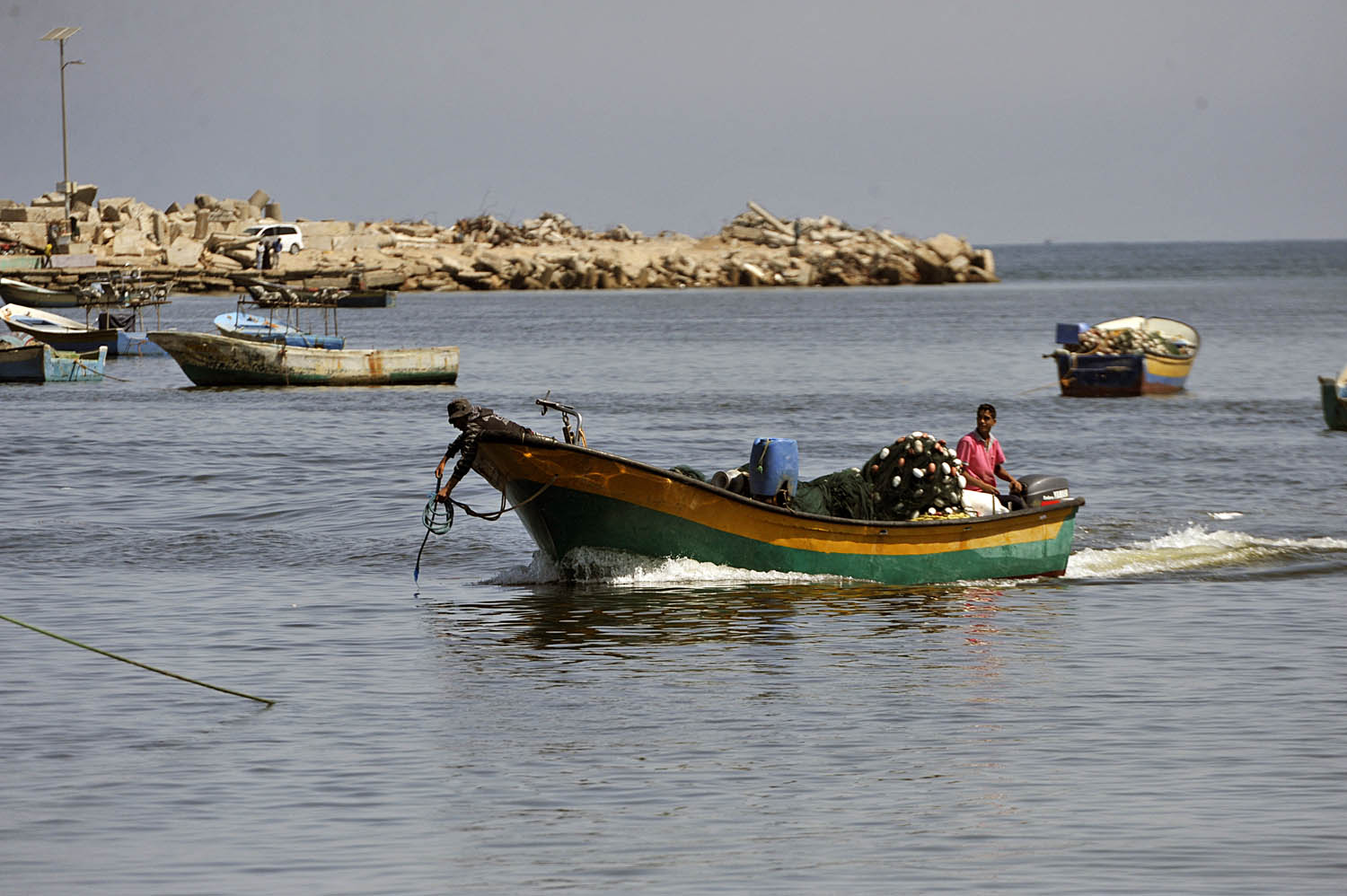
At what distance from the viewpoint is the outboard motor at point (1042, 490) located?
1802cm

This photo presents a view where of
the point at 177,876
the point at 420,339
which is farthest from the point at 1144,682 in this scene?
the point at 420,339

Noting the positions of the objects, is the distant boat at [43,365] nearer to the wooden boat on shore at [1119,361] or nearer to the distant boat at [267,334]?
the distant boat at [267,334]

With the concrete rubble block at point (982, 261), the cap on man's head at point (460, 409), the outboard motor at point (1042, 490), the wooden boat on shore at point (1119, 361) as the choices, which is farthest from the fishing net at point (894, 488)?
the concrete rubble block at point (982, 261)

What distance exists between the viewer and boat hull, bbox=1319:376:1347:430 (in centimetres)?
3469

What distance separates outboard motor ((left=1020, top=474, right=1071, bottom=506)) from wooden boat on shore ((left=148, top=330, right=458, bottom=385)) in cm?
2842

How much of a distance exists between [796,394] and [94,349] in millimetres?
20871

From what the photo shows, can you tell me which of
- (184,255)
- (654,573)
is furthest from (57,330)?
(184,255)

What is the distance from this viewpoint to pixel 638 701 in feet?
41.4

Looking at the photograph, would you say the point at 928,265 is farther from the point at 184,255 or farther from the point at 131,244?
the point at 131,244

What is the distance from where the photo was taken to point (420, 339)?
7150 centimetres

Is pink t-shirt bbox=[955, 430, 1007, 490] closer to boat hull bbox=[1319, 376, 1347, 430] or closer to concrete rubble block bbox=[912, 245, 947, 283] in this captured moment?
boat hull bbox=[1319, 376, 1347, 430]

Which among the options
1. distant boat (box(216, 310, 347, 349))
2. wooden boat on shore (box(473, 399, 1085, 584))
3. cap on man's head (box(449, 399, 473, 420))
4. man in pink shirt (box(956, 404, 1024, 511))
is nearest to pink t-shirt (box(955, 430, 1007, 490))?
man in pink shirt (box(956, 404, 1024, 511))

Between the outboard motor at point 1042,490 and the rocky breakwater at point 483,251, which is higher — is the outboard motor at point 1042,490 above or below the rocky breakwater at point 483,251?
below

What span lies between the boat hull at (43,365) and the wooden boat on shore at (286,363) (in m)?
3.85
